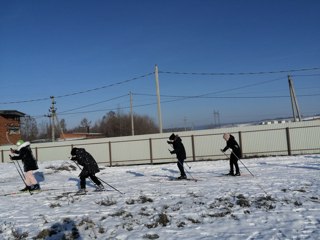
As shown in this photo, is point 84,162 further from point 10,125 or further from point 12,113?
point 12,113

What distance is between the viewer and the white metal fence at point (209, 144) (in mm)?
26625

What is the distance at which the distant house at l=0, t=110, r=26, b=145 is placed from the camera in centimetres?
6116

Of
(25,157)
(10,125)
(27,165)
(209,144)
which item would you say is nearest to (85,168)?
(27,165)

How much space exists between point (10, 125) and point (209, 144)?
43747 millimetres

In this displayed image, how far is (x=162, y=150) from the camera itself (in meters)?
29.3

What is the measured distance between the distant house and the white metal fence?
31.8m

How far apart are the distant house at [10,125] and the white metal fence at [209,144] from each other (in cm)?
3178

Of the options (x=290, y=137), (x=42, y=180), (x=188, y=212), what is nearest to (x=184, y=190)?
(x=188, y=212)

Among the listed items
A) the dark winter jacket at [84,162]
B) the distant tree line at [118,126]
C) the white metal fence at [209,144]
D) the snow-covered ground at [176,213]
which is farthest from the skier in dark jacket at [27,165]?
the distant tree line at [118,126]

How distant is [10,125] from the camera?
62.8 metres

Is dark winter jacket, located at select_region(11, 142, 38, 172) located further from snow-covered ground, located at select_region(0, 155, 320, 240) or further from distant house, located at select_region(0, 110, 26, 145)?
distant house, located at select_region(0, 110, 26, 145)

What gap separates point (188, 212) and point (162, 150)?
2080 cm

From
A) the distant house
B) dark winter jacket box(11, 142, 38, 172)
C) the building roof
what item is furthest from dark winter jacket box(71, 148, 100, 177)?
the building roof

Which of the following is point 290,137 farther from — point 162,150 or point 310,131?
point 162,150
